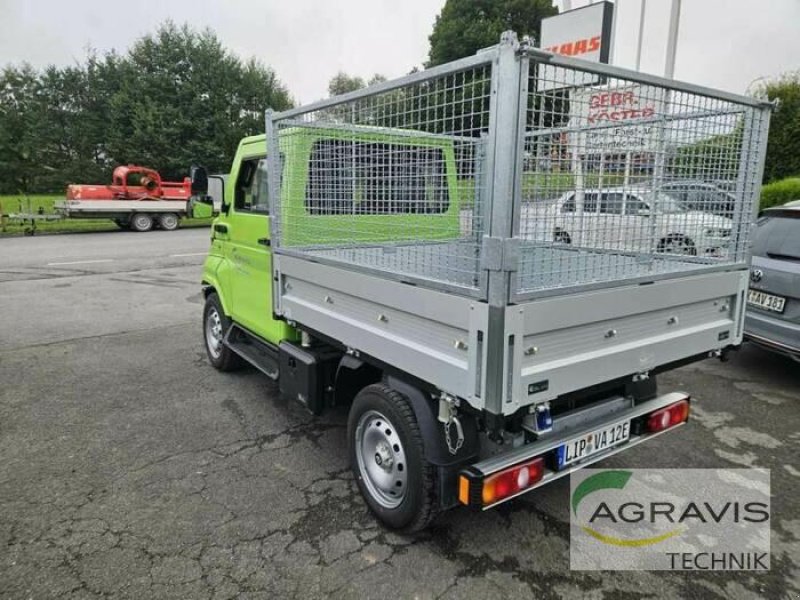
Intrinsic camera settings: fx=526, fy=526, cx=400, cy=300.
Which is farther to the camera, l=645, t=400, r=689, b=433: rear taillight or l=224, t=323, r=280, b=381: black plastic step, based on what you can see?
l=224, t=323, r=280, b=381: black plastic step

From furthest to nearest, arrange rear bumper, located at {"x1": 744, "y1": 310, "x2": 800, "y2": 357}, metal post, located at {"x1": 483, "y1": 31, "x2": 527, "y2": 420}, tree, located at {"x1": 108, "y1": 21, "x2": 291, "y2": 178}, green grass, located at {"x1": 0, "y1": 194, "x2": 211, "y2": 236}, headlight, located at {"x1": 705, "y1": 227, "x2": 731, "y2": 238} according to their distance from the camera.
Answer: tree, located at {"x1": 108, "y1": 21, "x2": 291, "y2": 178}
green grass, located at {"x1": 0, "y1": 194, "x2": 211, "y2": 236}
rear bumper, located at {"x1": 744, "y1": 310, "x2": 800, "y2": 357}
headlight, located at {"x1": 705, "y1": 227, "x2": 731, "y2": 238}
metal post, located at {"x1": 483, "y1": 31, "x2": 527, "y2": 420}

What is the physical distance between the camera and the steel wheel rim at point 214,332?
16.1 ft

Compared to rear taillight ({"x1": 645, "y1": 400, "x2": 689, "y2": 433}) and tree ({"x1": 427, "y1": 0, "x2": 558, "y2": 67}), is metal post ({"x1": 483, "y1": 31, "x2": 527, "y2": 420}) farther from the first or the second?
tree ({"x1": 427, "y1": 0, "x2": 558, "y2": 67})

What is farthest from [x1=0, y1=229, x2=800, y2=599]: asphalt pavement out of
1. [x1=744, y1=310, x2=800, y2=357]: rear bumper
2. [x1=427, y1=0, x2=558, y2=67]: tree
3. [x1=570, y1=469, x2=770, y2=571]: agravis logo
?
[x1=427, y1=0, x2=558, y2=67]: tree

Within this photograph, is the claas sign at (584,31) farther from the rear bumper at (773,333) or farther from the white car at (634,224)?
the white car at (634,224)

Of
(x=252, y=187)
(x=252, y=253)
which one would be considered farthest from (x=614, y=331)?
(x=252, y=187)

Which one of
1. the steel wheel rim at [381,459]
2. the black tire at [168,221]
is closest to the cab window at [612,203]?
the steel wheel rim at [381,459]

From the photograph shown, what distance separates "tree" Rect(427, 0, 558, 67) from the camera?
30906 millimetres

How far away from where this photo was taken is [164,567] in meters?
2.40

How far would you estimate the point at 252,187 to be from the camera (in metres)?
4.19

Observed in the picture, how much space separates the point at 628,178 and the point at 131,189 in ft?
67.4

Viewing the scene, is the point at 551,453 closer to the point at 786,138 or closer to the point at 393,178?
the point at 393,178

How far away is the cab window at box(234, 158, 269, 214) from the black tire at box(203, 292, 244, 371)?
39.3 inches

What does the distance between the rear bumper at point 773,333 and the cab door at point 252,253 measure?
3896 millimetres
